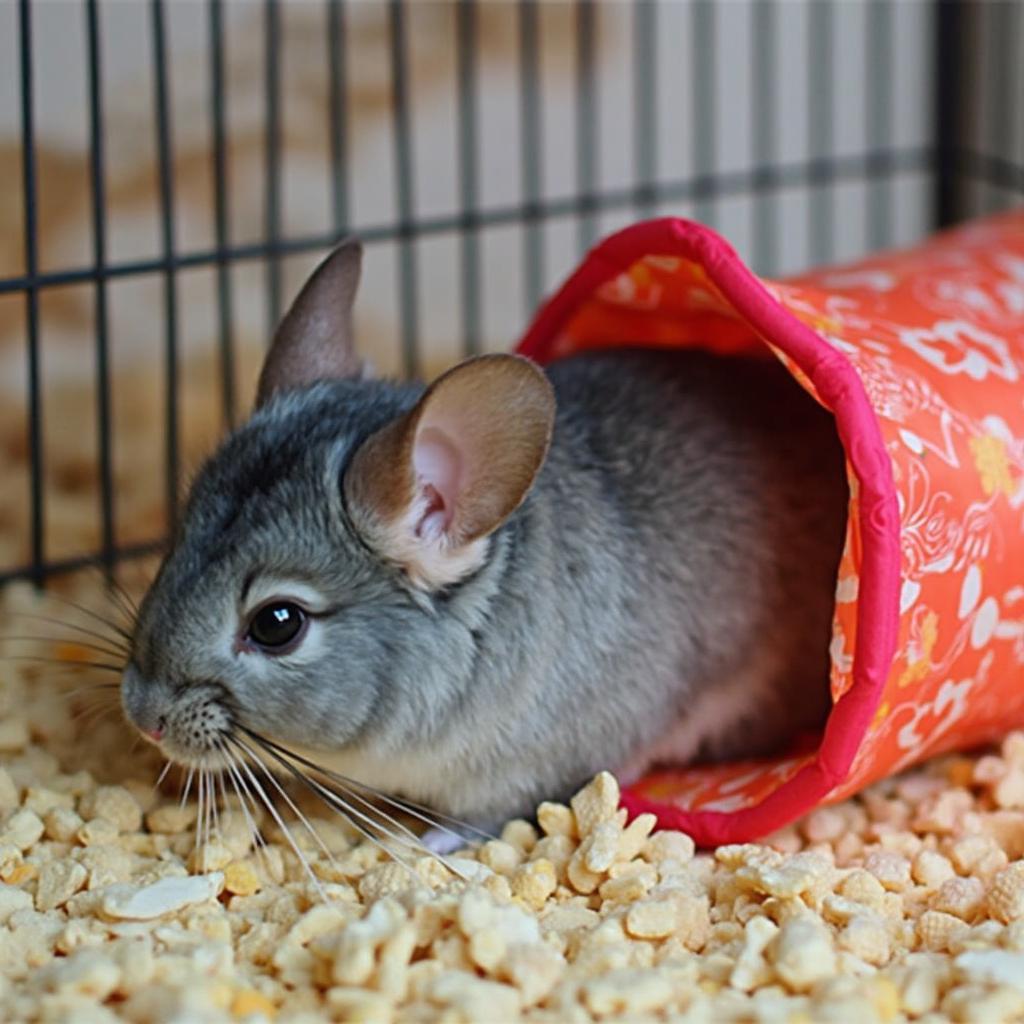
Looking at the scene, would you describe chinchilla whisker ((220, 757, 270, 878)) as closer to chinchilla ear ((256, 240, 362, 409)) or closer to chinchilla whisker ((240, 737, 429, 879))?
chinchilla whisker ((240, 737, 429, 879))

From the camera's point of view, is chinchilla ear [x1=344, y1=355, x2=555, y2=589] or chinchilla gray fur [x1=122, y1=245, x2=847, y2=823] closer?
chinchilla ear [x1=344, y1=355, x2=555, y2=589]

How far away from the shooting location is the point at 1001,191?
5055mm

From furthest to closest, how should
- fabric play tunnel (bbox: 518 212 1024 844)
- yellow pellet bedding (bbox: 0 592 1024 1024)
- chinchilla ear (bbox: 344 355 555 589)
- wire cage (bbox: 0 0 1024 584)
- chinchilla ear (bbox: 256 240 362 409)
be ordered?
wire cage (bbox: 0 0 1024 584) < chinchilla ear (bbox: 256 240 362 409) < fabric play tunnel (bbox: 518 212 1024 844) < chinchilla ear (bbox: 344 355 555 589) < yellow pellet bedding (bbox: 0 592 1024 1024)

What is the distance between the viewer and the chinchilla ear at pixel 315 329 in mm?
2588

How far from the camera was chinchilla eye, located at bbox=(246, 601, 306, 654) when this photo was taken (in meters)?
2.25

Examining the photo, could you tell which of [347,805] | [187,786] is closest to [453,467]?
[347,805]

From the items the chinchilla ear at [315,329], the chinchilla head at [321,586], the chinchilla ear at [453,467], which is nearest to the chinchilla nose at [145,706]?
the chinchilla head at [321,586]

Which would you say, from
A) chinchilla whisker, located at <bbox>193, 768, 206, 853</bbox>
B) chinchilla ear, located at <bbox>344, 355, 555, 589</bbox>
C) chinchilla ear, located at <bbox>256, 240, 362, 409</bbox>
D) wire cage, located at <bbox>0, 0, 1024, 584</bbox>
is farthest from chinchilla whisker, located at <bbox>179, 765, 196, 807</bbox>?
wire cage, located at <bbox>0, 0, 1024, 584</bbox>

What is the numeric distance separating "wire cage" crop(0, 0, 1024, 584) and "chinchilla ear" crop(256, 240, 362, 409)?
1227 mm

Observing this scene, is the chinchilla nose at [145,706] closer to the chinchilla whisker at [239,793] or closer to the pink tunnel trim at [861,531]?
the chinchilla whisker at [239,793]

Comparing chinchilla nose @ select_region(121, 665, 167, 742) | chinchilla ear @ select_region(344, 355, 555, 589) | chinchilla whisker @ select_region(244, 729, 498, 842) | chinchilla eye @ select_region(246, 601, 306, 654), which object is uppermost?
chinchilla ear @ select_region(344, 355, 555, 589)

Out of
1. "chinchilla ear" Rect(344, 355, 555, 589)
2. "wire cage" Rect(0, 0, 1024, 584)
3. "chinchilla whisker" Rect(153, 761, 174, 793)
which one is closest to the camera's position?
"chinchilla ear" Rect(344, 355, 555, 589)

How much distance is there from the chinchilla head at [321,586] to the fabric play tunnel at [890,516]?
0.42 meters

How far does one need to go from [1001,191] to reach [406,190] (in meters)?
2.21
